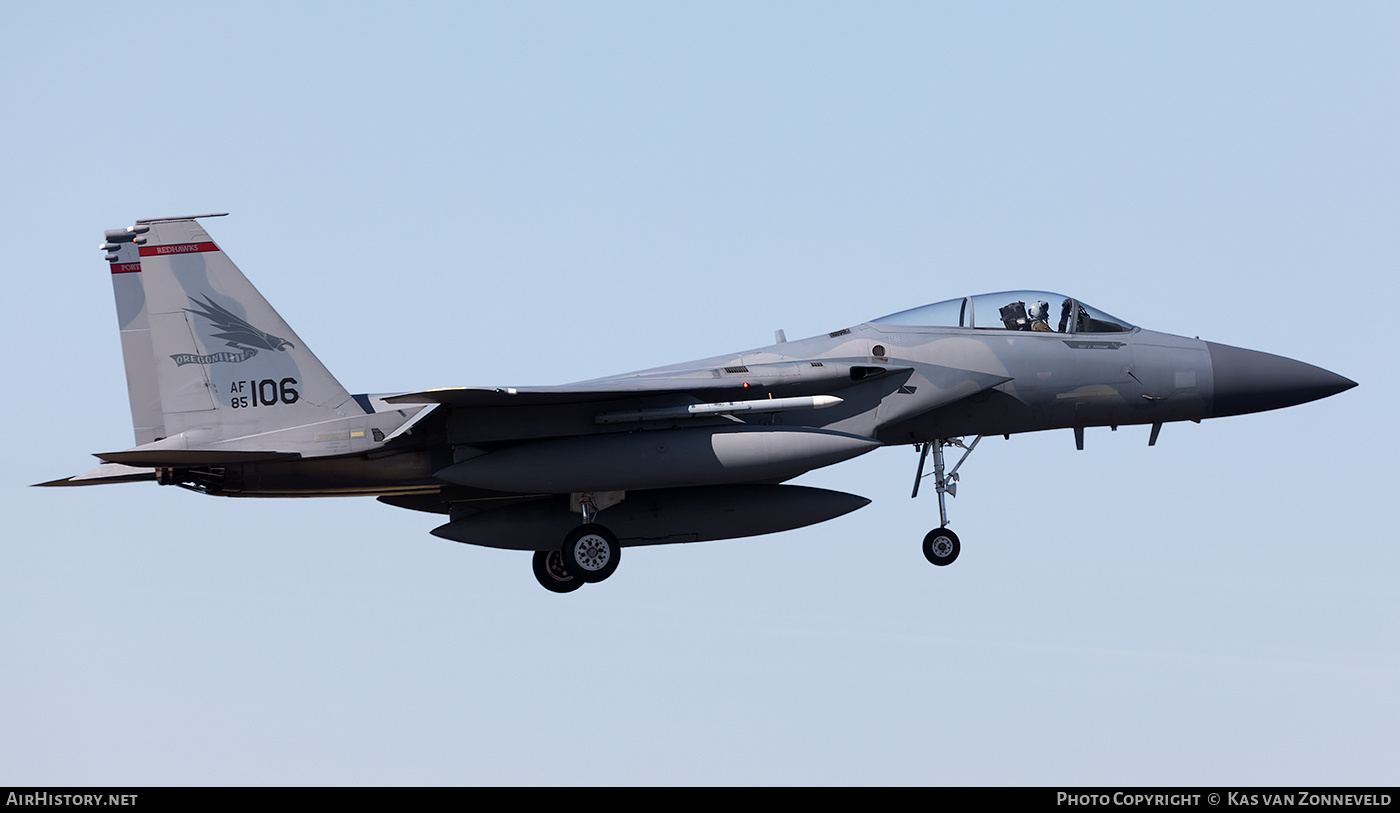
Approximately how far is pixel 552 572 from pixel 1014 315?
20.2 feet

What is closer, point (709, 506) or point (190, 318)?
point (190, 318)

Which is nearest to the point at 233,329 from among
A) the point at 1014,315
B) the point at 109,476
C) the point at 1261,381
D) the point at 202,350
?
the point at 202,350

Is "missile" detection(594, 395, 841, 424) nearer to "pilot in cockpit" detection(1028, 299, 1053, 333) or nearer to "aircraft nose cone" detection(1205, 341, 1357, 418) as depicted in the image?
"pilot in cockpit" detection(1028, 299, 1053, 333)

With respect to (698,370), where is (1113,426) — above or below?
below

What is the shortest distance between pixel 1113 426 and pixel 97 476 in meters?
11.4

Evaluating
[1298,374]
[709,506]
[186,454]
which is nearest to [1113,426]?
[1298,374]

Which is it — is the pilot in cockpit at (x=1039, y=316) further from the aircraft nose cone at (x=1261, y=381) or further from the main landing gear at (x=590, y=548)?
the main landing gear at (x=590, y=548)

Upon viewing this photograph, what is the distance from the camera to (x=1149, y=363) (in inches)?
634

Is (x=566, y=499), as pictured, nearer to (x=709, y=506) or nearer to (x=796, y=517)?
(x=709, y=506)

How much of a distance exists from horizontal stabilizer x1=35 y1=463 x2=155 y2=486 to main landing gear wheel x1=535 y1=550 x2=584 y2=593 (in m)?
4.36

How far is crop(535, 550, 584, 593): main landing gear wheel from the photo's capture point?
16.3 m

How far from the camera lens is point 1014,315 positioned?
640 inches

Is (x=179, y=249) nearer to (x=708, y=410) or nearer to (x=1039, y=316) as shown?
(x=708, y=410)

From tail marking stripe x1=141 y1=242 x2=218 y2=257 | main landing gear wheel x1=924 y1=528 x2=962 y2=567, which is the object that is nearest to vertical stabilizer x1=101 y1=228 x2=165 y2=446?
tail marking stripe x1=141 y1=242 x2=218 y2=257
